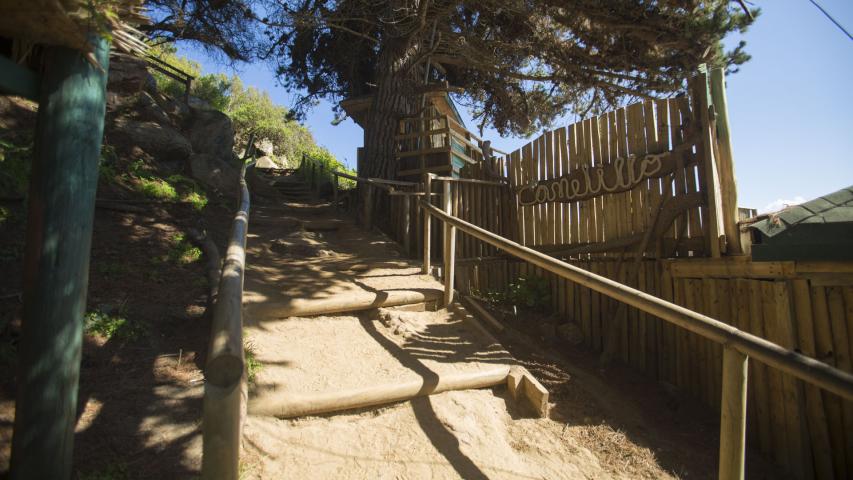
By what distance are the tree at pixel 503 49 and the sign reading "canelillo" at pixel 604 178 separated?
10.4ft

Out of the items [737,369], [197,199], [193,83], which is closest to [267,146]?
[193,83]

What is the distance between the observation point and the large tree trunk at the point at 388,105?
8922 millimetres

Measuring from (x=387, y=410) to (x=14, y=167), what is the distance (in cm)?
570

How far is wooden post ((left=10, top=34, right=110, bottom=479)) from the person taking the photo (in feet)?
5.45

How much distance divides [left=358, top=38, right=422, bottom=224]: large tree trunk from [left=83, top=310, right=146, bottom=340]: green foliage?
6105mm

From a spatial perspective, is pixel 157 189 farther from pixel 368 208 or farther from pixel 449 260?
pixel 449 260

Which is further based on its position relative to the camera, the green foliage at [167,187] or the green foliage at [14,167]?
the green foliage at [167,187]

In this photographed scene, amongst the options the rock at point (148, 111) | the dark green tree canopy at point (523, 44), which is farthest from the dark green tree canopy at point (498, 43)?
the rock at point (148, 111)

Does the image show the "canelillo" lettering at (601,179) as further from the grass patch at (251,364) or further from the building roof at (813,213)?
the grass patch at (251,364)

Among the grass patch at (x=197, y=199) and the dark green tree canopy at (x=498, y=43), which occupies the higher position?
the dark green tree canopy at (x=498, y=43)

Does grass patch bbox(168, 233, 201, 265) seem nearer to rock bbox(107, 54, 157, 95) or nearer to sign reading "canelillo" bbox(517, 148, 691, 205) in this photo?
sign reading "canelillo" bbox(517, 148, 691, 205)

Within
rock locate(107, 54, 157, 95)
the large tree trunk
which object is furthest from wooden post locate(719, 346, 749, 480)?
rock locate(107, 54, 157, 95)

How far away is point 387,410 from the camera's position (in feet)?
8.95

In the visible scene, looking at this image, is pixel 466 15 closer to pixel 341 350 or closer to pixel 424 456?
pixel 341 350
